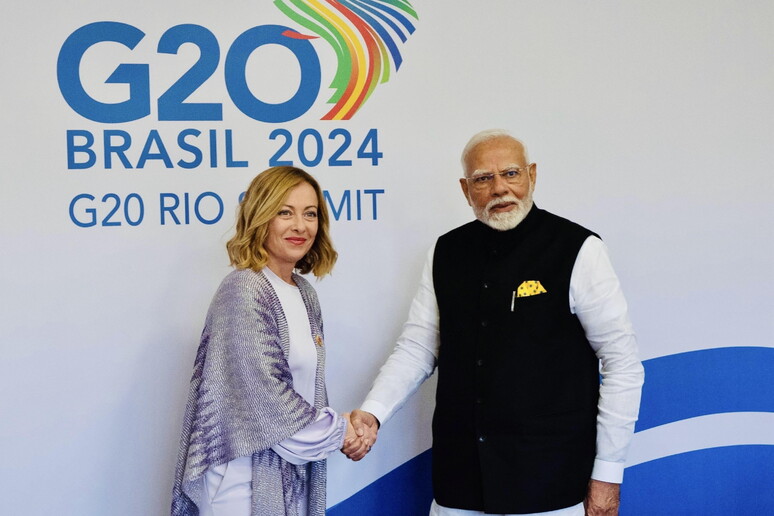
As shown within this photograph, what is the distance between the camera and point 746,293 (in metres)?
3.12

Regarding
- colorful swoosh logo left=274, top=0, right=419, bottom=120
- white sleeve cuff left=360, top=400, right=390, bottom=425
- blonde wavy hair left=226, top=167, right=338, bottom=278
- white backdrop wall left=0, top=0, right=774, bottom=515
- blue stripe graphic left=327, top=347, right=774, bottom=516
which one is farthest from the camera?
blue stripe graphic left=327, top=347, right=774, bottom=516

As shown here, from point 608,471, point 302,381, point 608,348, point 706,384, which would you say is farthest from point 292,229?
point 706,384

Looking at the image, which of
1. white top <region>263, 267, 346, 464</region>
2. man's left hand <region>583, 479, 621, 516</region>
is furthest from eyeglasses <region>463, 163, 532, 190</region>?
man's left hand <region>583, 479, 621, 516</region>

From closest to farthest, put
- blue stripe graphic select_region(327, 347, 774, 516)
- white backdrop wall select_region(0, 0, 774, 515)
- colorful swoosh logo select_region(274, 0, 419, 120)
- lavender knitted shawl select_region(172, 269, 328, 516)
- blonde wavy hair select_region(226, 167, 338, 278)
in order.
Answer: lavender knitted shawl select_region(172, 269, 328, 516) < blonde wavy hair select_region(226, 167, 338, 278) < white backdrop wall select_region(0, 0, 774, 515) < colorful swoosh logo select_region(274, 0, 419, 120) < blue stripe graphic select_region(327, 347, 774, 516)

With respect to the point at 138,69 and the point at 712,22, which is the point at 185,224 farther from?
the point at 712,22

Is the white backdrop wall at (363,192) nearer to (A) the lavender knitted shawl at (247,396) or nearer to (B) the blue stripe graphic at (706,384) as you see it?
(B) the blue stripe graphic at (706,384)

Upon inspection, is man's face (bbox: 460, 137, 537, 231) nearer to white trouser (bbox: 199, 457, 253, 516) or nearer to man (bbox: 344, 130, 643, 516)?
man (bbox: 344, 130, 643, 516)

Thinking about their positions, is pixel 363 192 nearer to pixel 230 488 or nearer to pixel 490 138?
pixel 490 138

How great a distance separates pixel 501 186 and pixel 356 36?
37.5 inches

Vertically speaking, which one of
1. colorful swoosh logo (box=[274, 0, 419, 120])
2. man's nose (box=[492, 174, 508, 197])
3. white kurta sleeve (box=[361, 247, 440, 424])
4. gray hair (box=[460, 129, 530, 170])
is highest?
colorful swoosh logo (box=[274, 0, 419, 120])

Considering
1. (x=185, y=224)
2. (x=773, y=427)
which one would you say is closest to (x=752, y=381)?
(x=773, y=427)

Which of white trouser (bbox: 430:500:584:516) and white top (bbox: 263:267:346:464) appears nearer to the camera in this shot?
white top (bbox: 263:267:346:464)

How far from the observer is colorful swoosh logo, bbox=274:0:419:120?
116 inches

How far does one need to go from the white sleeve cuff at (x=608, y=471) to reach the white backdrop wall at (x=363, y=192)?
2.87 ft
